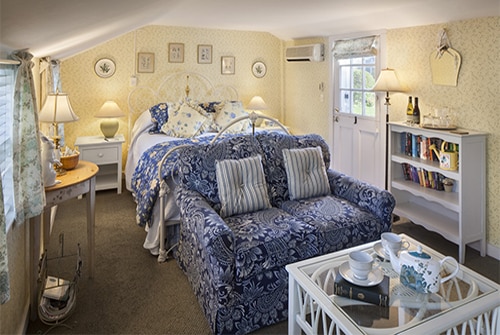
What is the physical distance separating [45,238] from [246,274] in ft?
6.06

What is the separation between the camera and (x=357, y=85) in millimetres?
4414

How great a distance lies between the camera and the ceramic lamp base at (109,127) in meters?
4.59

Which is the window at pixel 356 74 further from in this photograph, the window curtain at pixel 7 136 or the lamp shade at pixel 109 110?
the window curtain at pixel 7 136

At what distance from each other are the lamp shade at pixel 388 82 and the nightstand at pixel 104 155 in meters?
3.16

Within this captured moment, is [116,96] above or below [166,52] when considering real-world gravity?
below

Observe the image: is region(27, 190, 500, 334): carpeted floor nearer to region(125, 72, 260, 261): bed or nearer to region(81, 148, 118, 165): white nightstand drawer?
region(125, 72, 260, 261): bed

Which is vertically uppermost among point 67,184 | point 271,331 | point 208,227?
point 67,184

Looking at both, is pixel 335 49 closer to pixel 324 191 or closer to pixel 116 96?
pixel 324 191

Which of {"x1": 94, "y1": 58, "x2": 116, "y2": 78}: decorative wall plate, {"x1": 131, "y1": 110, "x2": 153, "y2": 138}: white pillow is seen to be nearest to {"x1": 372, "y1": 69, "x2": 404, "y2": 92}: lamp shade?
{"x1": 131, "y1": 110, "x2": 153, "y2": 138}: white pillow

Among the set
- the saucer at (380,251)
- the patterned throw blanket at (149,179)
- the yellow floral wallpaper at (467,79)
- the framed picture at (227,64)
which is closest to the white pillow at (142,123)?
the patterned throw blanket at (149,179)

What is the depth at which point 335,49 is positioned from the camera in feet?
15.1

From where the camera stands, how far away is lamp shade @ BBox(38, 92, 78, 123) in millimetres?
2627

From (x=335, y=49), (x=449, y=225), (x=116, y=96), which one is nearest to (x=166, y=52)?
(x=116, y=96)

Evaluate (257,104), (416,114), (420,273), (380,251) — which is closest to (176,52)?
(257,104)
